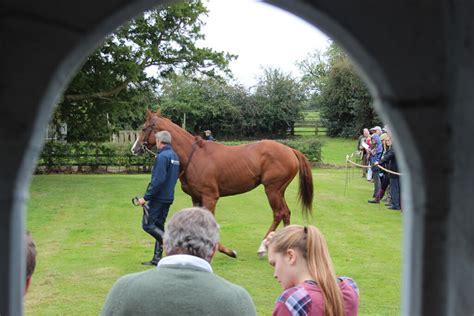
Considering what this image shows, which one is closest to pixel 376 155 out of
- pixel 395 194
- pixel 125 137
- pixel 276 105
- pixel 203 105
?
pixel 395 194

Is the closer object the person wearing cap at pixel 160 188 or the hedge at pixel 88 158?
the person wearing cap at pixel 160 188

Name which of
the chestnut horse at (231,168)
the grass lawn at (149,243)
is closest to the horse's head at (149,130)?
the chestnut horse at (231,168)

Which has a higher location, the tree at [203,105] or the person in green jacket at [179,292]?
the tree at [203,105]

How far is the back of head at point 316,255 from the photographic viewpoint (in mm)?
2215

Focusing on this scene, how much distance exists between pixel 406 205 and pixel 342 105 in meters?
33.1

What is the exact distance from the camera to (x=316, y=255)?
2.33 metres

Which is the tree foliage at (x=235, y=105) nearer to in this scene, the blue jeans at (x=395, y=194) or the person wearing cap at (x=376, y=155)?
the person wearing cap at (x=376, y=155)

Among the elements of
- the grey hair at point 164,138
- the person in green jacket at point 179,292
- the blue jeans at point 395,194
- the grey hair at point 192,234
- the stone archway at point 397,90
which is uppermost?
the stone archway at point 397,90

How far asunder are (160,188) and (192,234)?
4.19m

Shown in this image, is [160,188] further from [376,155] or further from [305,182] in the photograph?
[376,155]

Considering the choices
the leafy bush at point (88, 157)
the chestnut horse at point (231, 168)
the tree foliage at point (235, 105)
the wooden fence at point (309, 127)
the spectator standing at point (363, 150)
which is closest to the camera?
the chestnut horse at point (231, 168)

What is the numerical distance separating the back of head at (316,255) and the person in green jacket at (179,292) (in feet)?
1.14

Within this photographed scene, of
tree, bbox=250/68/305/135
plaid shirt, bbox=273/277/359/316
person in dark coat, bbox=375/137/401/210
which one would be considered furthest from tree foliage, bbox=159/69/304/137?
plaid shirt, bbox=273/277/359/316

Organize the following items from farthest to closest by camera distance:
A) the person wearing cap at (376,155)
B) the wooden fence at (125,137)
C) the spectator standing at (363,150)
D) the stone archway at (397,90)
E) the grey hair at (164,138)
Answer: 1. the wooden fence at (125,137)
2. the spectator standing at (363,150)
3. the person wearing cap at (376,155)
4. the grey hair at (164,138)
5. the stone archway at (397,90)
